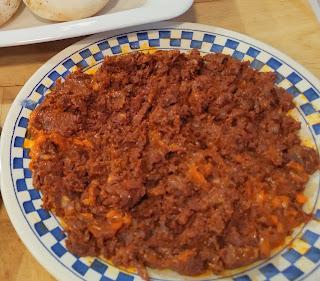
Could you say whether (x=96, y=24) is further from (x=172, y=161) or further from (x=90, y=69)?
(x=172, y=161)

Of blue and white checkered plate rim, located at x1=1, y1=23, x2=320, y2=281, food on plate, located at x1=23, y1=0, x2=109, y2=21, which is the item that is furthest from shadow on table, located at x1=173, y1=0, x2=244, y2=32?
food on plate, located at x1=23, y1=0, x2=109, y2=21

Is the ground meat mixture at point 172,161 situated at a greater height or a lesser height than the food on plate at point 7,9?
lesser

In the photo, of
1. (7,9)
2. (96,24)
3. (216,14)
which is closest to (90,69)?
(96,24)

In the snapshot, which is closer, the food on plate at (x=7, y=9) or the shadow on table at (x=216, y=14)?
the food on plate at (x=7, y=9)

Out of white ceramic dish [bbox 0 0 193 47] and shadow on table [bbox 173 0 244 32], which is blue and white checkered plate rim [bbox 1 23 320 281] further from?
shadow on table [bbox 173 0 244 32]

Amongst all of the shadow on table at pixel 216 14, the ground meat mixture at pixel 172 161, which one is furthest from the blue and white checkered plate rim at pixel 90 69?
the shadow on table at pixel 216 14

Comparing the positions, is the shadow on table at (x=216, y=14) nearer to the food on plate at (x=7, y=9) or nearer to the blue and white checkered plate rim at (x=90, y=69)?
the blue and white checkered plate rim at (x=90, y=69)
